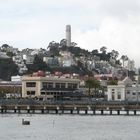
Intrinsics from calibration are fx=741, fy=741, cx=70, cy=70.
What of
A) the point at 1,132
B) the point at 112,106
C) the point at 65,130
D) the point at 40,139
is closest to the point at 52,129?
the point at 65,130

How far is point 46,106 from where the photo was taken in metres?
158

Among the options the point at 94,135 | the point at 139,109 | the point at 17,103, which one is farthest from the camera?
the point at 17,103

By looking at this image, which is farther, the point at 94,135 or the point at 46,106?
the point at 46,106

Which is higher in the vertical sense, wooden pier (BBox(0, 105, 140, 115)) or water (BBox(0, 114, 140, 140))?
wooden pier (BBox(0, 105, 140, 115))

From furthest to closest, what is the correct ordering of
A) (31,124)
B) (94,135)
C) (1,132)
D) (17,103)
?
(17,103) < (31,124) < (1,132) < (94,135)

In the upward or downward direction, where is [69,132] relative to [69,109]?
downward

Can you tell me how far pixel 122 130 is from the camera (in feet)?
330

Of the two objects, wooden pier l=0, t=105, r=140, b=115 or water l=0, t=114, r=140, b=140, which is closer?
water l=0, t=114, r=140, b=140

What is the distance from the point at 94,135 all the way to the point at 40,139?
30.1 feet

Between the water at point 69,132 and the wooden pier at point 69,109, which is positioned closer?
the water at point 69,132

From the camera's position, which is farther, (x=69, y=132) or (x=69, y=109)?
(x=69, y=109)

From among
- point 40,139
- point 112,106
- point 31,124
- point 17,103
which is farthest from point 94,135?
point 17,103

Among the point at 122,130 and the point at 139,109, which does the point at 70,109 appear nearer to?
the point at 139,109

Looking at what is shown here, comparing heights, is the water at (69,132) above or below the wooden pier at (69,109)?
below
